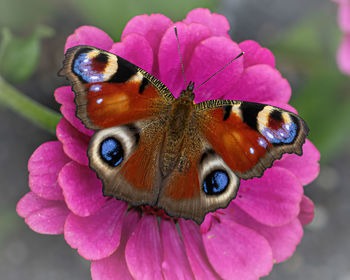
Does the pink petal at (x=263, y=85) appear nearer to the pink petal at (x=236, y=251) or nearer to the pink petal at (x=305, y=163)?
the pink petal at (x=305, y=163)

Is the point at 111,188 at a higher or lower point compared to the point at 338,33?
lower

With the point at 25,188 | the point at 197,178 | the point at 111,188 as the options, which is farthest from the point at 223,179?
the point at 25,188

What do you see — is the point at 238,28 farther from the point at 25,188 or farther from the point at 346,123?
the point at 25,188

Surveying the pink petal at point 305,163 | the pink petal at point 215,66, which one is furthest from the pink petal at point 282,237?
the pink petal at point 215,66

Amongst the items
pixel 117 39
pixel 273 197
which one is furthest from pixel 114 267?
pixel 117 39

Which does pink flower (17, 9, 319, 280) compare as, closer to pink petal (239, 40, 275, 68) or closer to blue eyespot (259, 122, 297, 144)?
pink petal (239, 40, 275, 68)
